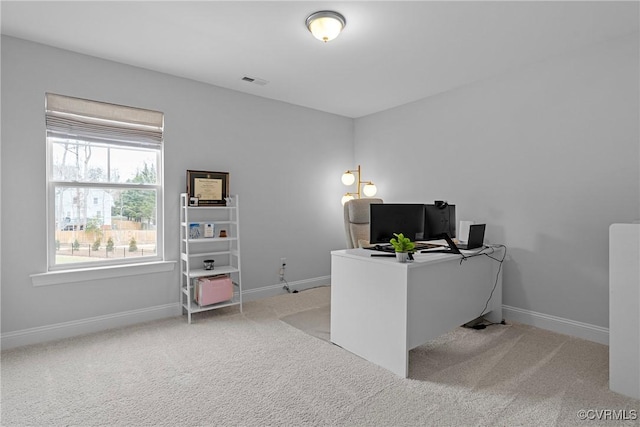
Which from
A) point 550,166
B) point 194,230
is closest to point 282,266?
point 194,230

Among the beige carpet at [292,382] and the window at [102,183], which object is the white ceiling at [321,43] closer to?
the window at [102,183]

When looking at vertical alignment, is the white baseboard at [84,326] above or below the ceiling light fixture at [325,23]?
below

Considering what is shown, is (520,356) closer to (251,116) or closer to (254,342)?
(254,342)

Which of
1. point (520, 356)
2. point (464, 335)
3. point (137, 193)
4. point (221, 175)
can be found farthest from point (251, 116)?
point (520, 356)

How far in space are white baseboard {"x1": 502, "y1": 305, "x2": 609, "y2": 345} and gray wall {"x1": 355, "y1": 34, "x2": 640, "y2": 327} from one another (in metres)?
0.05

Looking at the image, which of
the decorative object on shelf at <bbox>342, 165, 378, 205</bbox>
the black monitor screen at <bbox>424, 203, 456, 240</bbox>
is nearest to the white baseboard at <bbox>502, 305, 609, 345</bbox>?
the black monitor screen at <bbox>424, 203, 456, 240</bbox>

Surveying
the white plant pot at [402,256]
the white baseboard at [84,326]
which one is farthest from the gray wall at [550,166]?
the white baseboard at [84,326]

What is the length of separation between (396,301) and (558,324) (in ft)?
6.04

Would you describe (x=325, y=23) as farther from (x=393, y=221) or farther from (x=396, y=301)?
(x=396, y=301)

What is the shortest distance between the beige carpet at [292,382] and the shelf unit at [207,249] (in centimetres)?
51

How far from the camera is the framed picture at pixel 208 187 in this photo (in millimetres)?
3490

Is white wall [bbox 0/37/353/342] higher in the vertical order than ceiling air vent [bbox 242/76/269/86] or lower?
lower

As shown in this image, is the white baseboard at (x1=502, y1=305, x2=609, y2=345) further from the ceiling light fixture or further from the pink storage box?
the ceiling light fixture

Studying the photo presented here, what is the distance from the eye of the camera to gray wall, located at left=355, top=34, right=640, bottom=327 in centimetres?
274
